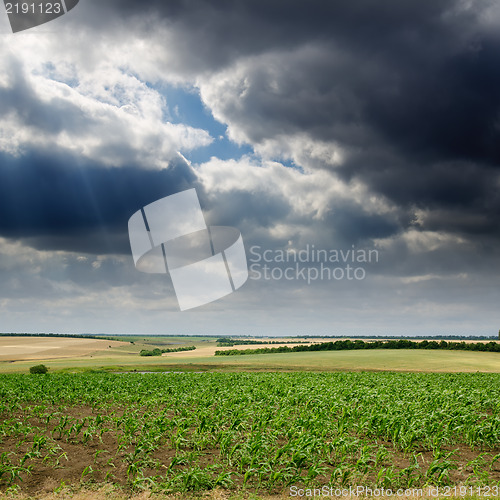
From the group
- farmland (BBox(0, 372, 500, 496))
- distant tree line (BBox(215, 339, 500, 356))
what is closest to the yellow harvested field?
distant tree line (BBox(215, 339, 500, 356))

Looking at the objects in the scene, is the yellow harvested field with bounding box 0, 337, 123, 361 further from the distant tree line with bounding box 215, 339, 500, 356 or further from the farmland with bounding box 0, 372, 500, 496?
the farmland with bounding box 0, 372, 500, 496

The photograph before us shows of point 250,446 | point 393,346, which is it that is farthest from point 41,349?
point 250,446

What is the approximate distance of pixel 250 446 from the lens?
38.4ft

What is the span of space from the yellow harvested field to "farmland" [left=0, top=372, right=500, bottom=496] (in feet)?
343

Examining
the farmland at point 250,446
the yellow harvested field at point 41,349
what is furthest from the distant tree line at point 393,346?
the farmland at point 250,446

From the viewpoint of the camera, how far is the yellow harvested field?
109m

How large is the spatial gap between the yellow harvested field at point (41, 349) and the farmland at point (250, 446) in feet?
343

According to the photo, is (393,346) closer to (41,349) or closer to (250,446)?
(41,349)

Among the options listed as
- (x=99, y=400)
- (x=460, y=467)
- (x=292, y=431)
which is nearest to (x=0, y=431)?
(x=99, y=400)

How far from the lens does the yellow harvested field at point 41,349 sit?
356 feet

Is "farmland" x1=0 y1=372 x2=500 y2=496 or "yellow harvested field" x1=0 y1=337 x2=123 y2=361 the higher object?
"farmland" x1=0 y1=372 x2=500 y2=496

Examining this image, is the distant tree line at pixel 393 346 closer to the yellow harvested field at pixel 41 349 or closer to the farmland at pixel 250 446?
the yellow harvested field at pixel 41 349

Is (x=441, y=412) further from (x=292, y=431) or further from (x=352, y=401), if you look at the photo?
(x=292, y=431)

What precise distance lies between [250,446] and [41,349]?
132 m
